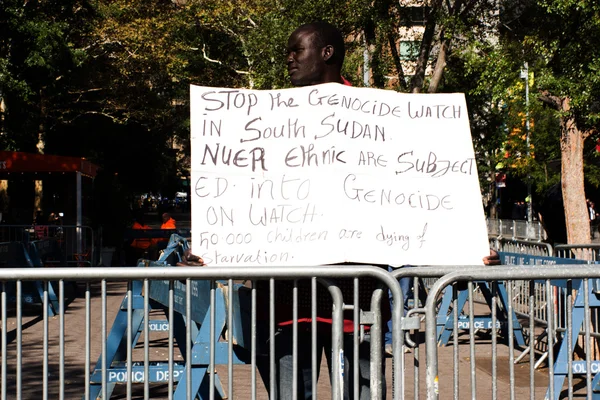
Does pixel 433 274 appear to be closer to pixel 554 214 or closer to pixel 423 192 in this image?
pixel 423 192

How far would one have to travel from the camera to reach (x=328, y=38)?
4.33 meters

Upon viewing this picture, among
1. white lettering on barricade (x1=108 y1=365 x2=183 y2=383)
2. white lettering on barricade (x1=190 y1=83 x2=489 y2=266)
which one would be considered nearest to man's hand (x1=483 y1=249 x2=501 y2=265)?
white lettering on barricade (x1=190 y1=83 x2=489 y2=266)

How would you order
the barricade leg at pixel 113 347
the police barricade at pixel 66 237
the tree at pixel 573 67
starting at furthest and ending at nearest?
the police barricade at pixel 66 237 < the tree at pixel 573 67 < the barricade leg at pixel 113 347

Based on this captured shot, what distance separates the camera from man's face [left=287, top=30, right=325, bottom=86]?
4316mm

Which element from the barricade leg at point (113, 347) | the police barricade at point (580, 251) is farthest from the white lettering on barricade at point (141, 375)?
the police barricade at point (580, 251)

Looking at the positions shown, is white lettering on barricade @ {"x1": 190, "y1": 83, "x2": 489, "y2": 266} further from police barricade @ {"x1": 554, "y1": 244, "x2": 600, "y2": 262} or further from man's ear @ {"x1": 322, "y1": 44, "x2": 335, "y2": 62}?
police barricade @ {"x1": 554, "y1": 244, "x2": 600, "y2": 262}

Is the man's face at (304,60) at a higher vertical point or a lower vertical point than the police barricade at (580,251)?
higher

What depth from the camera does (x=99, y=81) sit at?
34.5m

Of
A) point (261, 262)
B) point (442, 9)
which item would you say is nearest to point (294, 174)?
point (261, 262)

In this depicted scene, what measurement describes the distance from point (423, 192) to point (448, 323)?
6163 mm

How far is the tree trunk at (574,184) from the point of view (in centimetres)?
1464

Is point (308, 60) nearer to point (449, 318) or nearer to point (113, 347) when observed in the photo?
point (113, 347)

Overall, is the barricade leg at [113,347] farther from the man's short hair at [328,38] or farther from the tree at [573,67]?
the tree at [573,67]

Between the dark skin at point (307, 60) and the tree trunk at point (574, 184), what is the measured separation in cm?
1089
